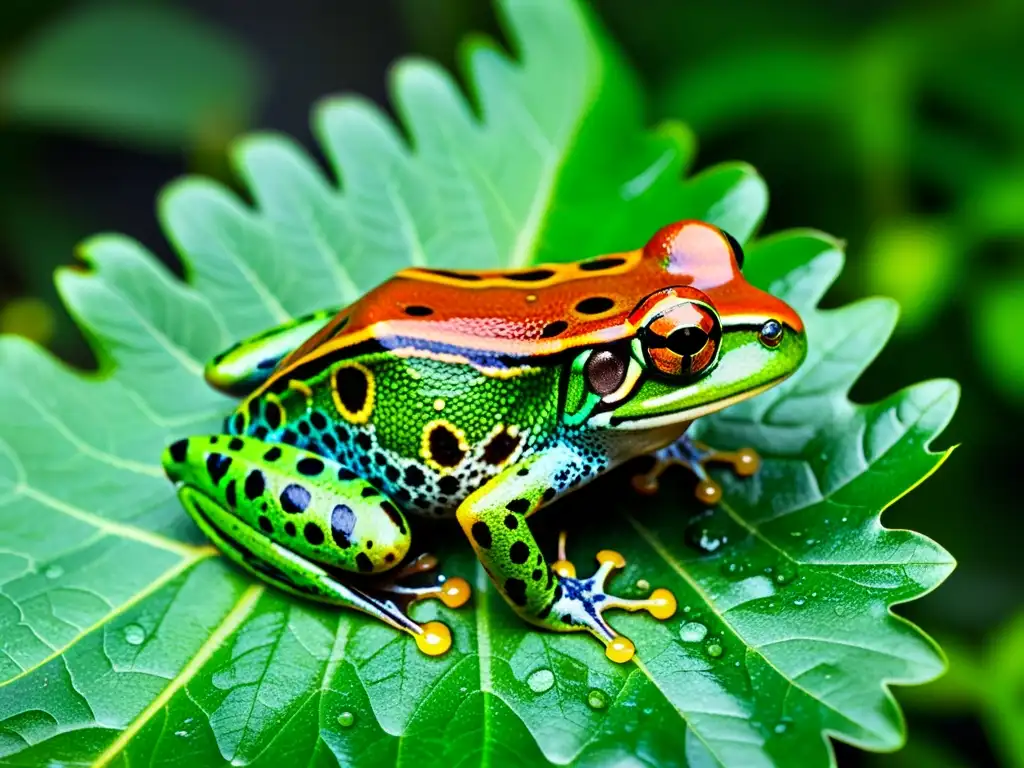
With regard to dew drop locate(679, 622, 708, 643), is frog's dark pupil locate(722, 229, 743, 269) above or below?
above

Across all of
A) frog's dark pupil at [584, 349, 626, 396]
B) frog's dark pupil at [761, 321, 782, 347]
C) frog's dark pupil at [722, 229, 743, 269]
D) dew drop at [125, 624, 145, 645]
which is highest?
frog's dark pupil at [722, 229, 743, 269]

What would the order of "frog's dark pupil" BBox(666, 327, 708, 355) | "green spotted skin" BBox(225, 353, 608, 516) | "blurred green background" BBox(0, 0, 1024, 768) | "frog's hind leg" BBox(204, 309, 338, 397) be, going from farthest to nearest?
"blurred green background" BBox(0, 0, 1024, 768) < "frog's hind leg" BBox(204, 309, 338, 397) < "green spotted skin" BBox(225, 353, 608, 516) < "frog's dark pupil" BBox(666, 327, 708, 355)

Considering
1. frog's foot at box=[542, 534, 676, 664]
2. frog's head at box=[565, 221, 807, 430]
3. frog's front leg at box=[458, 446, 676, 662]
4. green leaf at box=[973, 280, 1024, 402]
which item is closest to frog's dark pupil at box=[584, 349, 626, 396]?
frog's head at box=[565, 221, 807, 430]

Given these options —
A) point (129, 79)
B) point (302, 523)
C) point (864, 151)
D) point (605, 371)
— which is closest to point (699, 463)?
point (605, 371)

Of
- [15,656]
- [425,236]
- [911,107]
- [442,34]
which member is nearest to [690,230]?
[425,236]

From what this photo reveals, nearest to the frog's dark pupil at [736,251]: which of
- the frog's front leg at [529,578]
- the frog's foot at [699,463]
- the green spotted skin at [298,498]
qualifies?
the frog's foot at [699,463]

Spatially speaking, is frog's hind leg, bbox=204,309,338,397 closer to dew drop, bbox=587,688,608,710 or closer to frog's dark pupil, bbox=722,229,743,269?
frog's dark pupil, bbox=722,229,743,269

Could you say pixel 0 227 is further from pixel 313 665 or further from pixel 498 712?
pixel 498 712
